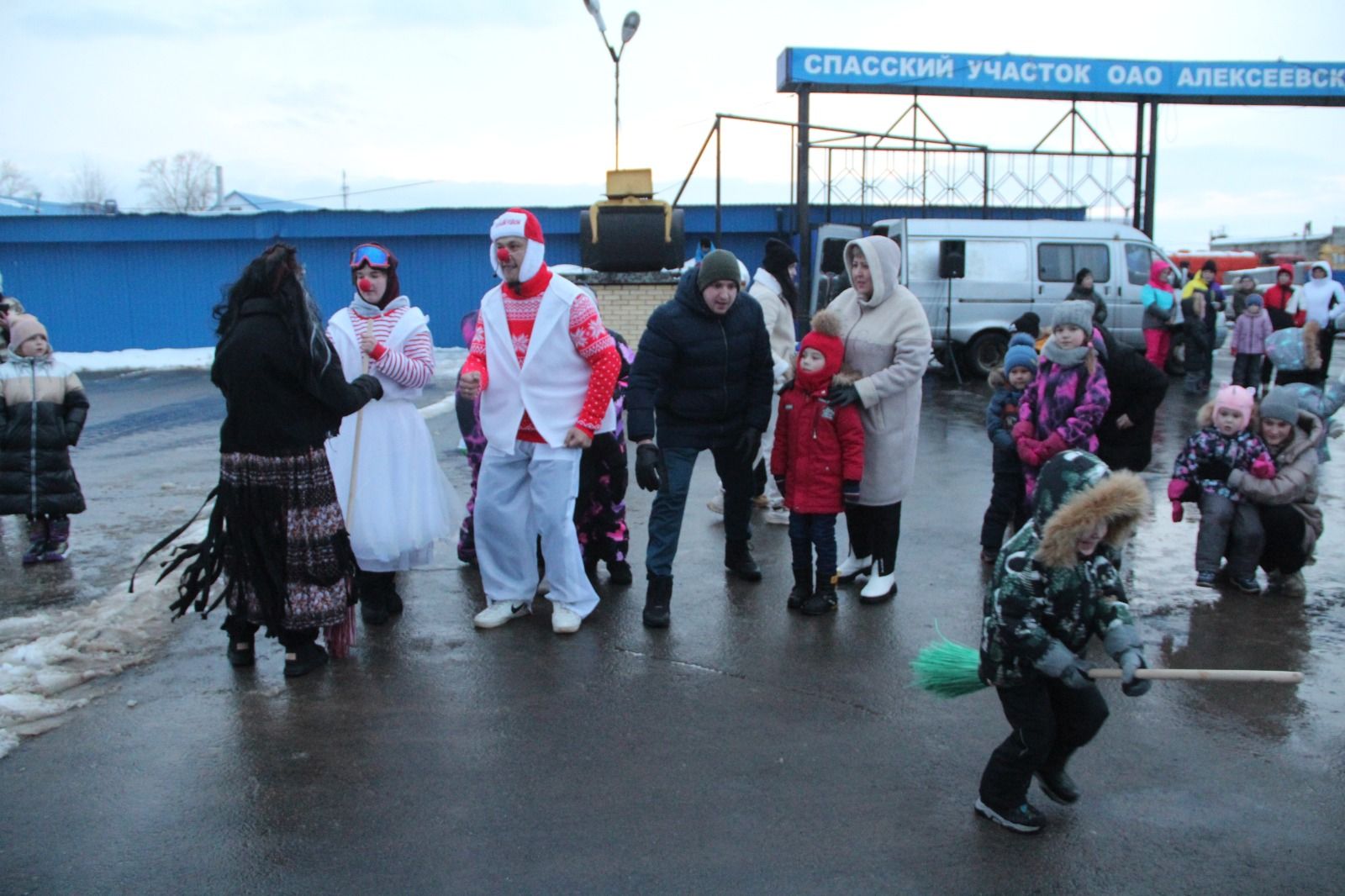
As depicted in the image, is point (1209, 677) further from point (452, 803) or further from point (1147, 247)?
point (1147, 247)

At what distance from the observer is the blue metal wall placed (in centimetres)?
2206

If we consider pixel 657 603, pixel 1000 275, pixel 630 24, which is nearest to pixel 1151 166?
pixel 1000 275

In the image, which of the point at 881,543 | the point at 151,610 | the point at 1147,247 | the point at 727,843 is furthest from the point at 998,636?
the point at 1147,247

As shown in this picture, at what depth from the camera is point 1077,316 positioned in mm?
5430

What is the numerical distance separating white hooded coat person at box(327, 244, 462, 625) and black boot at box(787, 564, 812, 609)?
171cm

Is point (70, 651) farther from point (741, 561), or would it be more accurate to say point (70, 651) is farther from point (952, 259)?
point (952, 259)

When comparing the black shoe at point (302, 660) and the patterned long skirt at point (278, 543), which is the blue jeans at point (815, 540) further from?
the black shoe at point (302, 660)

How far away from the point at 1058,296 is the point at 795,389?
11926mm

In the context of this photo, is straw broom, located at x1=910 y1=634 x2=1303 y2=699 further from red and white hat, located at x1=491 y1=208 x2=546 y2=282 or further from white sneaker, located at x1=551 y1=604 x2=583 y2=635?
red and white hat, located at x1=491 y1=208 x2=546 y2=282

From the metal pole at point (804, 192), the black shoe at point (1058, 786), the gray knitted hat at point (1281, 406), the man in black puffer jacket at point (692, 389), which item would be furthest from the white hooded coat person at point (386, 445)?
the metal pole at point (804, 192)

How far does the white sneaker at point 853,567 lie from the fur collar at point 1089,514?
8.61 feet

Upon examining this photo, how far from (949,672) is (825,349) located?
2.10m

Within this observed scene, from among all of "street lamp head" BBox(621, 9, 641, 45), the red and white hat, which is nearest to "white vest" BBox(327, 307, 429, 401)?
the red and white hat

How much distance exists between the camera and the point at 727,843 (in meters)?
3.20
